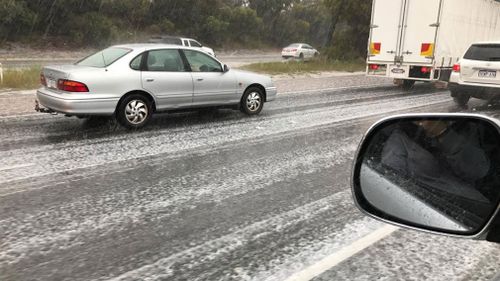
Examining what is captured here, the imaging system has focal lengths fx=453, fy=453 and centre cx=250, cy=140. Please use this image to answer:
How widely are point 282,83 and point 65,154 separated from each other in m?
12.0

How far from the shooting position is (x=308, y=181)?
215 inches

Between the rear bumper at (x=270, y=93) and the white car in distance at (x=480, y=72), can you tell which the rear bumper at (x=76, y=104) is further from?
the white car in distance at (x=480, y=72)

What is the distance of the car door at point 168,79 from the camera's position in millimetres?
8469

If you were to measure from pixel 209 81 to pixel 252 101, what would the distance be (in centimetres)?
132

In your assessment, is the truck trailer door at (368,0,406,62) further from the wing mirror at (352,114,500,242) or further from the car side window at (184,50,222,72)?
the wing mirror at (352,114,500,242)

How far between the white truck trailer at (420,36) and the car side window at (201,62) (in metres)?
8.52

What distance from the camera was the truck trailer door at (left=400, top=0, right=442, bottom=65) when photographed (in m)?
14.6

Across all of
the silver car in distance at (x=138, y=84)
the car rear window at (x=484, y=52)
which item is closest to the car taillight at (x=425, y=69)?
the car rear window at (x=484, y=52)

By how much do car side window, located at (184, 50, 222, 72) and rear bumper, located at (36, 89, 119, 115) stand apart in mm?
1826

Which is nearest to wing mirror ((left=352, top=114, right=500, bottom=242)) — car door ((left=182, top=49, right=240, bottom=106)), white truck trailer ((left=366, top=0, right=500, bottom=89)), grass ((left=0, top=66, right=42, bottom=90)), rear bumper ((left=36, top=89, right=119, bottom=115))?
rear bumper ((left=36, top=89, right=119, bottom=115))

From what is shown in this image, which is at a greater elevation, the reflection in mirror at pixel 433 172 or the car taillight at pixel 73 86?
the reflection in mirror at pixel 433 172

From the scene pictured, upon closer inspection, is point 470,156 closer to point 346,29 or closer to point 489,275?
point 489,275

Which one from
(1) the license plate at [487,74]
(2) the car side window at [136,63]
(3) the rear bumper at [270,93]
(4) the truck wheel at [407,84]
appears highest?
(2) the car side window at [136,63]

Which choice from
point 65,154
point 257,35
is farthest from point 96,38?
point 65,154
